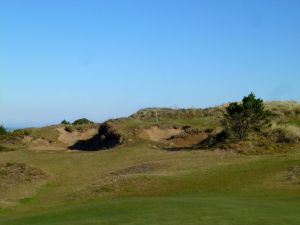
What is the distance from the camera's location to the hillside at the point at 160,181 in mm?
18031

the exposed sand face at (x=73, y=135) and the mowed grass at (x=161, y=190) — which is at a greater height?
the exposed sand face at (x=73, y=135)

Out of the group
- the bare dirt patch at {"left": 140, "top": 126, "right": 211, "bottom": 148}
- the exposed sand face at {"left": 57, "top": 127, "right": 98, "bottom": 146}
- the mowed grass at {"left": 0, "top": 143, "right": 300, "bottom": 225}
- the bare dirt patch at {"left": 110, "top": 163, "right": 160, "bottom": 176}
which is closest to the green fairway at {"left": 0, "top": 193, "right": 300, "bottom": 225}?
the mowed grass at {"left": 0, "top": 143, "right": 300, "bottom": 225}

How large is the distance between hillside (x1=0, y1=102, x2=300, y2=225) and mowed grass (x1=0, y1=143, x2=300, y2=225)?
0.04 m

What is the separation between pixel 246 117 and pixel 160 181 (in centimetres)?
1785

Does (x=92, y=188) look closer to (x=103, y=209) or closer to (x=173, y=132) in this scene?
(x=103, y=209)

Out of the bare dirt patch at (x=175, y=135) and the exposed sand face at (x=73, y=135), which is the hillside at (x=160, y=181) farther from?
the exposed sand face at (x=73, y=135)

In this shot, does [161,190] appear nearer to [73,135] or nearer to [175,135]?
[175,135]

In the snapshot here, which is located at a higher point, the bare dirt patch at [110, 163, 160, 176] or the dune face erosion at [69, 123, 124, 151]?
the dune face erosion at [69, 123, 124, 151]

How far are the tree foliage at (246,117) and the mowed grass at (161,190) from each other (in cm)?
657

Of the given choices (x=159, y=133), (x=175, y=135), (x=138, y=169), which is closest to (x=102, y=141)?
(x=159, y=133)

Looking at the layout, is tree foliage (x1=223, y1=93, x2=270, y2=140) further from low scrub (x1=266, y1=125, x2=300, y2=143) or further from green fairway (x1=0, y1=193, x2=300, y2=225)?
green fairway (x1=0, y1=193, x2=300, y2=225)

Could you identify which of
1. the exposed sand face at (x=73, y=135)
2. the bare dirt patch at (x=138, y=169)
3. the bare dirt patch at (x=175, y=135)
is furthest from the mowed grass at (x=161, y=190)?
the exposed sand face at (x=73, y=135)

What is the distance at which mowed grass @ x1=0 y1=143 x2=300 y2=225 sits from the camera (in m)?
17.4

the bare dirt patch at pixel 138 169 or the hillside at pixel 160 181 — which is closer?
the hillside at pixel 160 181
